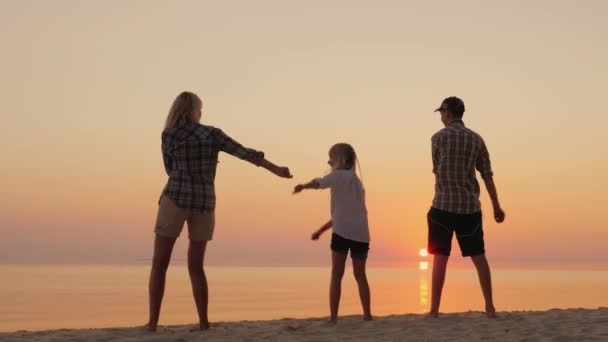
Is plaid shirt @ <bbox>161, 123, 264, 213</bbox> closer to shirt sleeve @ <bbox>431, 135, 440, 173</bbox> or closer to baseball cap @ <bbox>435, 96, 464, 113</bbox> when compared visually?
shirt sleeve @ <bbox>431, 135, 440, 173</bbox>

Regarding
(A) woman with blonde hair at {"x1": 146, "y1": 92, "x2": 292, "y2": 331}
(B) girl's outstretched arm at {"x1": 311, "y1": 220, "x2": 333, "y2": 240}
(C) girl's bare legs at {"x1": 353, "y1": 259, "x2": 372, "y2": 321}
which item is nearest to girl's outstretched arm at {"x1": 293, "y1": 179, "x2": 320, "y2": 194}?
(A) woman with blonde hair at {"x1": 146, "y1": 92, "x2": 292, "y2": 331}

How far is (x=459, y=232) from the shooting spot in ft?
27.0

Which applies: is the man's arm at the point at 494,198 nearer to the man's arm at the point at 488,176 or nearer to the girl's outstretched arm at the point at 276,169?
the man's arm at the point at 488,176

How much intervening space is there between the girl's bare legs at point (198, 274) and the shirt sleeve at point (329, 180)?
1.42 m

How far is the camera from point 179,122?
750cm

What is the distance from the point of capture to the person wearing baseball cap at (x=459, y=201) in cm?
818

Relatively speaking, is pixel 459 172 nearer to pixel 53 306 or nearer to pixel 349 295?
pixel 53 306

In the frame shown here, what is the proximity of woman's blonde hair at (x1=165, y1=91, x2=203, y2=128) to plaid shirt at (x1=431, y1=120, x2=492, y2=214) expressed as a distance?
279 centimetres

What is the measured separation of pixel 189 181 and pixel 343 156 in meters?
1.82

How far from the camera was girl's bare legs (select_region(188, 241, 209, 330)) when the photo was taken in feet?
24.6

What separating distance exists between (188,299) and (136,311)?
5.46m

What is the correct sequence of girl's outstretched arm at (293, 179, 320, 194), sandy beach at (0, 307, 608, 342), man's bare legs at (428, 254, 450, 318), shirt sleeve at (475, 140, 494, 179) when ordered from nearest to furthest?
sandy beach at (0, 307, 608, 342)
girl's outstretched arm at (293, 179, 320, 194)
man's bare legs at (428, 254, 450, 318)
shirt sleeve at (475, 140, 494, 179)

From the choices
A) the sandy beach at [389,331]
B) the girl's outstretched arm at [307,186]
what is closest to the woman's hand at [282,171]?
the girl's outstretched arm at [307,186]

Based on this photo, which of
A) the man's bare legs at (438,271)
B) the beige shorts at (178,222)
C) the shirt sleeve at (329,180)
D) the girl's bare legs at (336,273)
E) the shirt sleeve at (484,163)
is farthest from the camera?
the shirt sleeve at (484,163)
